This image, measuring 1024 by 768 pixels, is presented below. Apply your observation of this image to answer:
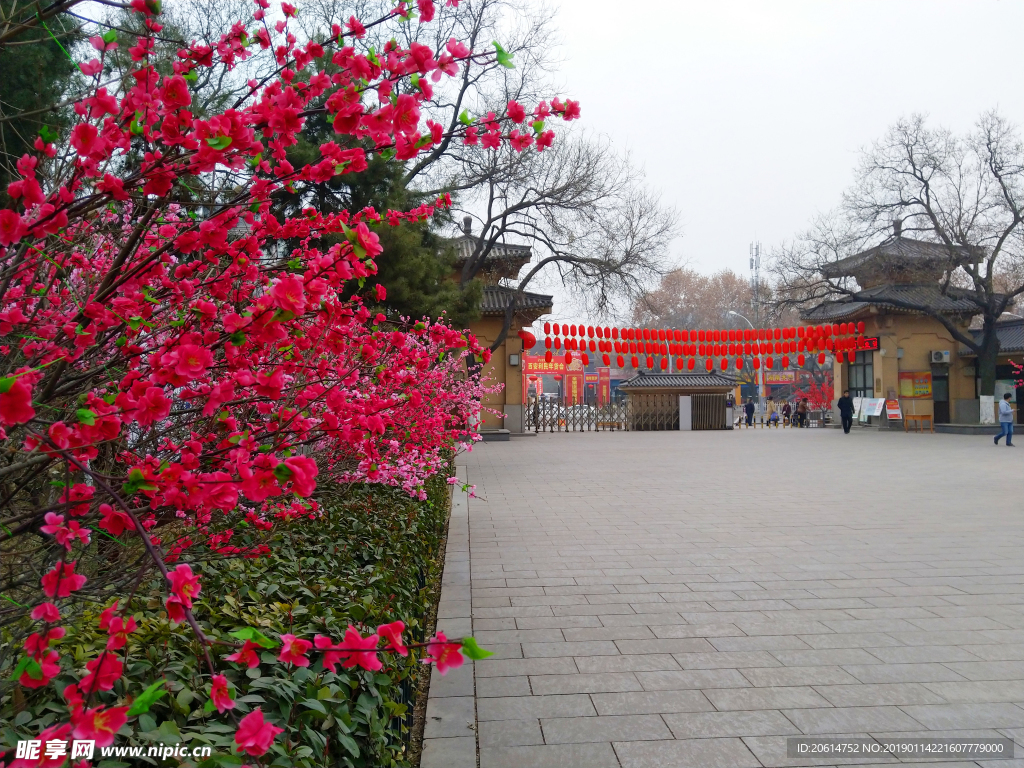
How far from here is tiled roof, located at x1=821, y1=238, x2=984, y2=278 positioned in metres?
22.2

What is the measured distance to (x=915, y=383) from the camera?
82.7 feet

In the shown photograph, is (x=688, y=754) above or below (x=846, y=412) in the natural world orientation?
below

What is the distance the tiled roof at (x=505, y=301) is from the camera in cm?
2247

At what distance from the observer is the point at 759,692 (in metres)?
3.31

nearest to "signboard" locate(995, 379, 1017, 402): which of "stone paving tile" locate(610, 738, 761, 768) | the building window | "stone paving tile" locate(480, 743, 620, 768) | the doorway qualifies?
the doorway

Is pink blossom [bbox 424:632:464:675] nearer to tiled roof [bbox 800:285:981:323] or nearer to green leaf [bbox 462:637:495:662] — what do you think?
green leaf [bbox 462:637:495:662]

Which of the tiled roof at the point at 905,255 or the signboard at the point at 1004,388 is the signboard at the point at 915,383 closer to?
the signboard at the point at 1004,388

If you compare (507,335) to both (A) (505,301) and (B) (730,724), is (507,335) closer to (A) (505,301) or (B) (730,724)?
(A) (505,301)

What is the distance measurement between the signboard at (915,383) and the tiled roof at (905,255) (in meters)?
3.90

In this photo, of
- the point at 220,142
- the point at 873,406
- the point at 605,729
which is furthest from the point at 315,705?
the point at 873,406

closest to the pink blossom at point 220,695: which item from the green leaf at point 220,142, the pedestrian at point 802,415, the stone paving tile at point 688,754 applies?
the green leaf at point 220,142

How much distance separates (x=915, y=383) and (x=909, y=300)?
3.04 meters

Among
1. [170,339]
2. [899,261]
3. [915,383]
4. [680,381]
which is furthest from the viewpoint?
[680,381]

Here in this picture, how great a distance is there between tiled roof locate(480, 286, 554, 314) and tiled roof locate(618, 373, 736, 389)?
7.52 meters
